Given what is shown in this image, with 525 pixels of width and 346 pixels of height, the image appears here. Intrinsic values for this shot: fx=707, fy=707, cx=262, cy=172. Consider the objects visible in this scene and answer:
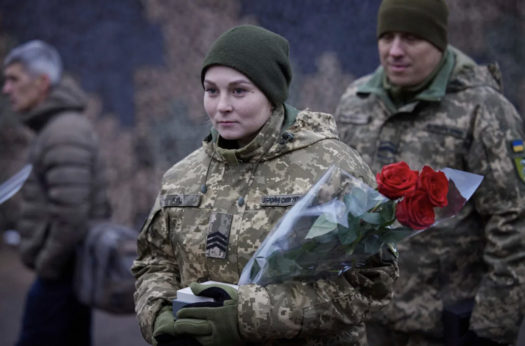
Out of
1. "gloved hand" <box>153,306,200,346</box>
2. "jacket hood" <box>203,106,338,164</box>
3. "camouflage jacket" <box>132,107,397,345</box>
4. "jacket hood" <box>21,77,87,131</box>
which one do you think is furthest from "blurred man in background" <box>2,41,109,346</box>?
"gloved hand" <box>153,306,200,346</box>

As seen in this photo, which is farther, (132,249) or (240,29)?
(132,249)

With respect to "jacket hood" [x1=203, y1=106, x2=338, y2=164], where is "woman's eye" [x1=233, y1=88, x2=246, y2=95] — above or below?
above

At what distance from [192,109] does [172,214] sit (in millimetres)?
3818

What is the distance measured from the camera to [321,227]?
1.86 metres

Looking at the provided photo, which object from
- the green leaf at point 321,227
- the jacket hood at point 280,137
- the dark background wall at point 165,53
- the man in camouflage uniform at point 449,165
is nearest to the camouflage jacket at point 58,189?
the dark background wall at point 165,53

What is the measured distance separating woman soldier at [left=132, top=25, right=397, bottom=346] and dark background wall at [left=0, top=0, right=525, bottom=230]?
2.46 m

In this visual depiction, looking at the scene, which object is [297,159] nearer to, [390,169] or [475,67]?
[390,169]

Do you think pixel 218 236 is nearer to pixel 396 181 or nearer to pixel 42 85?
pixel 396 181

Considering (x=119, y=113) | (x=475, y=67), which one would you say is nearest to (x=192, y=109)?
(x=119, y=113)

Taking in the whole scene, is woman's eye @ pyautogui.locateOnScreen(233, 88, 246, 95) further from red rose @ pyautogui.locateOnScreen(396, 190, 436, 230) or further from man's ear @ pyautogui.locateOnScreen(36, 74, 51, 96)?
man's ear @ pyautogui.locateOnScreen(36, 74, 51, 96)

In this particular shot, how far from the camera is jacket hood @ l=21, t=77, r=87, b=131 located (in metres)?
4.47

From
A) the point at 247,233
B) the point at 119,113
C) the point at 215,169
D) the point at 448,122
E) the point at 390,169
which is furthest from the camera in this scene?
the point at 119,113

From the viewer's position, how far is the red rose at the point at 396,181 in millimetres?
1877

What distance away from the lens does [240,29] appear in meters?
2.17
